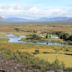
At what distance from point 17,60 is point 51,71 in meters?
4.34

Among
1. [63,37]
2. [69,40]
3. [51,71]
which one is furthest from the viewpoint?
[63,37]

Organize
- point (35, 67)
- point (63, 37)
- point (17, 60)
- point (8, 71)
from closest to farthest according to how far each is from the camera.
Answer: point (8, 71) → point (35, 67) → point (17, 60) → point (63, 37)

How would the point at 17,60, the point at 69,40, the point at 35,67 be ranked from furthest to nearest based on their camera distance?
the point at 69,40 < the point at 17,60 < the point at 35,67

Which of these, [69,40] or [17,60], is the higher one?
[17,60]

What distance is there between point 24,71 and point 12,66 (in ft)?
3.61

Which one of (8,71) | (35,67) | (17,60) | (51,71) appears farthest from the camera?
(17,60)

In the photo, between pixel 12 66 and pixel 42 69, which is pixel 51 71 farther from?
pixel 12 66

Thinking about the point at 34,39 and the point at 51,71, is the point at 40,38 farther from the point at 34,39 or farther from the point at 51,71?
the point at 51,71

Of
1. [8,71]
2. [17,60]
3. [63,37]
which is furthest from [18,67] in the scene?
[63,37]

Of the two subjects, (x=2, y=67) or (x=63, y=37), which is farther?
(x=63, y=37)

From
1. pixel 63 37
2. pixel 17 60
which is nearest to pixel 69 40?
pixel 63 37

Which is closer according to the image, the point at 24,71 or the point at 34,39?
the point at 24,71

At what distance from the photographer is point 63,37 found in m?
91.4

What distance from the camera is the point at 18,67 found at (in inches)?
727
